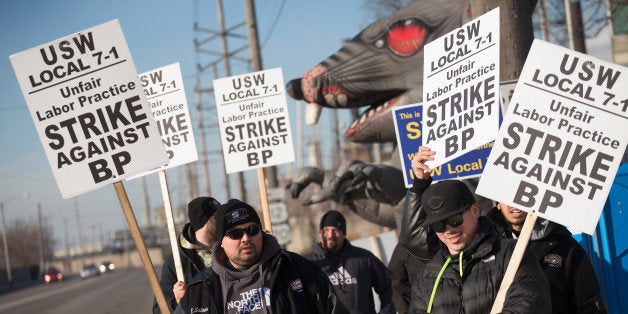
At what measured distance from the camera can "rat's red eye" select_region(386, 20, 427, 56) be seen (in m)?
11.1

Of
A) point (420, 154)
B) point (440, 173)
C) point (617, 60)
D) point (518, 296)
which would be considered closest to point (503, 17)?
point (440, 173)

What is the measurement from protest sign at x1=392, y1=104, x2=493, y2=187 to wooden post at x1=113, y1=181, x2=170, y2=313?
8.99 ft

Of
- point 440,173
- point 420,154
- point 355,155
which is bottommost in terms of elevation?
point 355,155

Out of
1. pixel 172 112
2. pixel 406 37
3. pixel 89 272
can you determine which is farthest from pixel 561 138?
pixel 89 272

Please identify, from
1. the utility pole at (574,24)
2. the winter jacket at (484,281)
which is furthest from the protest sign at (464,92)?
the utility pole at (574,24)

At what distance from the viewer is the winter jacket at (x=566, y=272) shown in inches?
206

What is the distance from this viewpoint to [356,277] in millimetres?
8039

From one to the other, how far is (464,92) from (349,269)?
2628 millimetres

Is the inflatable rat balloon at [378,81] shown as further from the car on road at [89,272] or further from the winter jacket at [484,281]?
the car on road at [89,272]

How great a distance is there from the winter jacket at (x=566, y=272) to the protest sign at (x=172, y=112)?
3.38m

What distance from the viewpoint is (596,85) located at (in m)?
5.01

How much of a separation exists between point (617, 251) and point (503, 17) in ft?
7.29

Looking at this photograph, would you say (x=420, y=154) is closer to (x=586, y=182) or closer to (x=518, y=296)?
(x=586, y=182)

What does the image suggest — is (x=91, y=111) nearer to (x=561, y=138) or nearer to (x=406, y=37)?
(x=561, y=138)
